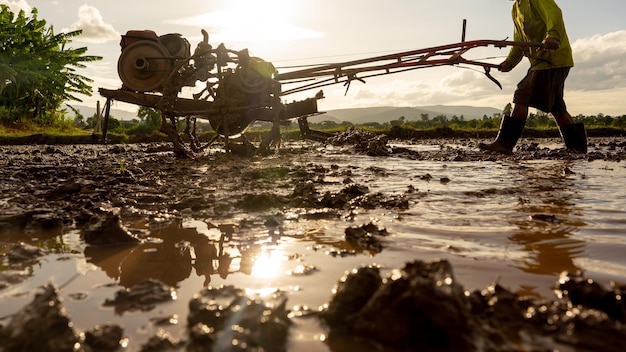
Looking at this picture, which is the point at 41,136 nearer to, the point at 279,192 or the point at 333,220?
the point at 279,192

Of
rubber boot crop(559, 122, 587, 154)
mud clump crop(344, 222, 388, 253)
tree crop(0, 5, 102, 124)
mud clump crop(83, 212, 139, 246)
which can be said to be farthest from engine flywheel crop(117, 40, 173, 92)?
tree crop(0, 5, 102, 124)

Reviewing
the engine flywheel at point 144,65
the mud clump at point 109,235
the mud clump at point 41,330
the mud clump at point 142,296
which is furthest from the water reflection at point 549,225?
the engine flywheel at point 144,65

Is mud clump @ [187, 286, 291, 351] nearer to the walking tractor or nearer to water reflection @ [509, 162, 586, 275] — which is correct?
water reflection @ [509, 162, 586, 275]

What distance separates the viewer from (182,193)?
13.1 feet

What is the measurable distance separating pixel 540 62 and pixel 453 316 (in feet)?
23.1

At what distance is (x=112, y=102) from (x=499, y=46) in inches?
282

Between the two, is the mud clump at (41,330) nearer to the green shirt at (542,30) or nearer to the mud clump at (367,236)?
the mud clump at (367,236)

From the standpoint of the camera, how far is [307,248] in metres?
2.22

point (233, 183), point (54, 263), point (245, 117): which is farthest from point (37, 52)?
point (54, 263)

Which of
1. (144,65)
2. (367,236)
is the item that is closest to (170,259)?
(367,236)

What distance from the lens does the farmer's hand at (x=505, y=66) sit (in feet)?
24.0

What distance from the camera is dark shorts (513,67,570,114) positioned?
690 centimetres

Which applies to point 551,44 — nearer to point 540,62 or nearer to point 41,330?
point 540,62

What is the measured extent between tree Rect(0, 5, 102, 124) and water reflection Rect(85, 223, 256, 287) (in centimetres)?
2821
